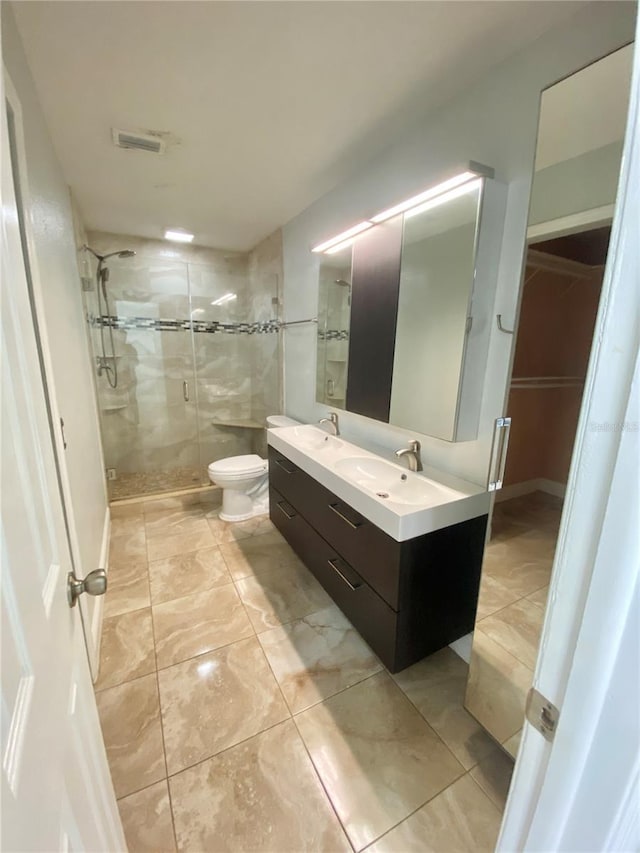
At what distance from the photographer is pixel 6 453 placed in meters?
0.48

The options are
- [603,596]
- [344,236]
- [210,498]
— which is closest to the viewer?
[603,596]

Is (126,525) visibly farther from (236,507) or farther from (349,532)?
(349,532)

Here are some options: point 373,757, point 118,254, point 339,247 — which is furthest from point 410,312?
point 118,254

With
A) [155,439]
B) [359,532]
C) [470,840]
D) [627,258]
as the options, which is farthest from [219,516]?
[627,258]

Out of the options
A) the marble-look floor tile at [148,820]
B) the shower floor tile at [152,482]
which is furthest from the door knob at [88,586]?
the shower floor tile at [152,482]

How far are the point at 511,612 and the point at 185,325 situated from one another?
11.8 ft

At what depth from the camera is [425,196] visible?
5.02 ft

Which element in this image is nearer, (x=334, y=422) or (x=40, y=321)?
(x=40, y=321)

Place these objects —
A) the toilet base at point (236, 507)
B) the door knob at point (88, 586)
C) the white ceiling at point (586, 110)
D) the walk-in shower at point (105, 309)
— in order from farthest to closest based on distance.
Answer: the walk-in shower at point (105, 309)
the toilet base at point (236, 507)
the white ceiling at point (586, 110)
the door knob at point (88, 586)

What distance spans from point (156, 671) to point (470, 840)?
4.39 feet

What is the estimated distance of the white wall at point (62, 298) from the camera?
1.31 metres

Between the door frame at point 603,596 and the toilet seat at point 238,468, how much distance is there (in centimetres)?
256

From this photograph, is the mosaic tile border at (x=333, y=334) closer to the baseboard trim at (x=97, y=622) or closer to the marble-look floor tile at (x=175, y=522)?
the marble-look floor tile at (x=175, y=522)

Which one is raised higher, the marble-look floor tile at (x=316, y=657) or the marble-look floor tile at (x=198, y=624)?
the marble-look floor tile at (x=316, y=657)
